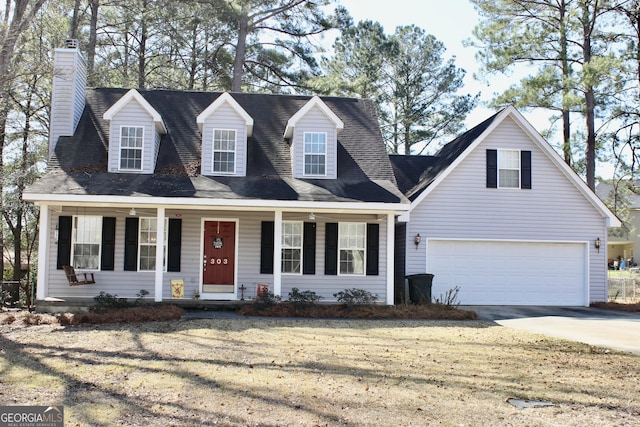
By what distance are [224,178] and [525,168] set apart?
8998mm

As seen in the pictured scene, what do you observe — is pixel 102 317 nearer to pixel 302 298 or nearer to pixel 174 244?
pixel 174 244

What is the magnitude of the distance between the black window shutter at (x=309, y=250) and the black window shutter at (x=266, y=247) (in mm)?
897

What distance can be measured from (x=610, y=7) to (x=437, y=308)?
1500 cm

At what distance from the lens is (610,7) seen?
21.2 metres

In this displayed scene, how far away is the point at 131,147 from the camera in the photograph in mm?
15219

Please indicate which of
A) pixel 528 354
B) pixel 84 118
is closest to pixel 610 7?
pixel 528 354

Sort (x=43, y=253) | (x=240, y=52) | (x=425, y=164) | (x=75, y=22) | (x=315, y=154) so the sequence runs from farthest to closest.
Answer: (x=240, y=52), (x=75, y=22), (x=425, y=164), (x=315, y=154), (x=43, y=253)

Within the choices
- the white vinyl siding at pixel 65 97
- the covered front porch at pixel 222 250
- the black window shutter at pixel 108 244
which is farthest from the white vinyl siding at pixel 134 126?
the white vinyl siding at pixel 65 97

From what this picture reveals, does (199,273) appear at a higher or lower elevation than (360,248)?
lower

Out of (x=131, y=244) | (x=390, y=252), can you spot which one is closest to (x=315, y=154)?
(x=390, y=252)

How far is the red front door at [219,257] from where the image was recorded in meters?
15.0

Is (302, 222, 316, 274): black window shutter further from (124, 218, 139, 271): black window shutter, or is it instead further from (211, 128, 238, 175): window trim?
(124, 218, 139, 271): black window shutter

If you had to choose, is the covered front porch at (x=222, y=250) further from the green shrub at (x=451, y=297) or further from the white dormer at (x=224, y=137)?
the green shrub at (x=451, y=297)

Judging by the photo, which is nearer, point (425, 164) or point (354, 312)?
point (354, 312)
